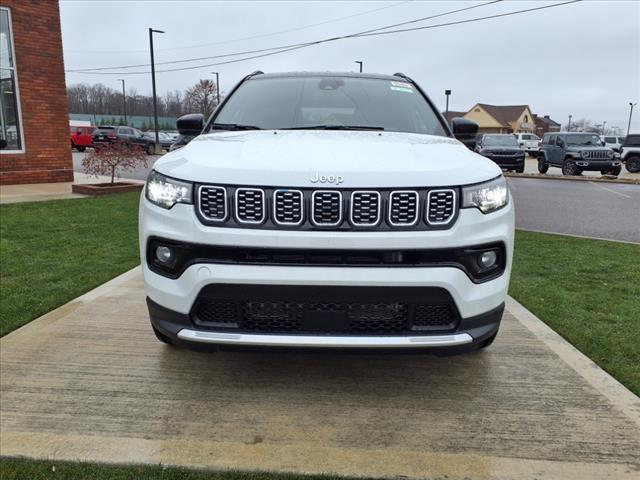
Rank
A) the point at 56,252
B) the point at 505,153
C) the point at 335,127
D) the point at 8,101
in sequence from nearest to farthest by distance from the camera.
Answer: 1. the point at 335,127
2. the point at 56,252
3. the point at 8,101
4. the point at 505,153

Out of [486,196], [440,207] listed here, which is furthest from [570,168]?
[440,207]

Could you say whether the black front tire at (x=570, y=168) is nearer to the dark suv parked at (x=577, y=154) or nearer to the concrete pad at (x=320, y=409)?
the dark suv parked at (x=577, y=154)

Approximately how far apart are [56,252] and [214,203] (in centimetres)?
428

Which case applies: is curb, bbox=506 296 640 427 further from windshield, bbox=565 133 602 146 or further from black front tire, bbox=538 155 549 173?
black front tire, bbox=538 155 549 173

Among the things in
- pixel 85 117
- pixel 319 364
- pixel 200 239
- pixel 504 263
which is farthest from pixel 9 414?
pixel 85 117

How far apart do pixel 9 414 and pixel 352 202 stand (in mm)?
1999

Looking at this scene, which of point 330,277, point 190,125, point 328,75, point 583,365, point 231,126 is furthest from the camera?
point 328,75

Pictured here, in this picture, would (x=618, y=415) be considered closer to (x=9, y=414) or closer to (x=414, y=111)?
(x=414, y=111)

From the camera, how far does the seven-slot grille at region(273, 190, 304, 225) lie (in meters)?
2.35

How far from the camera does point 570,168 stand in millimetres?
21641

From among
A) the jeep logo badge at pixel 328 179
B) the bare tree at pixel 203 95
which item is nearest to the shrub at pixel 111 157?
the jeep logo badge at pixel 328 179

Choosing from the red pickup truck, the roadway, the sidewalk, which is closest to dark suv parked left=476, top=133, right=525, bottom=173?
the roadway

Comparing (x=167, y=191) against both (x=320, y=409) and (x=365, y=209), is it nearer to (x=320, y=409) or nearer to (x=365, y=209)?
(x=365, y=209)

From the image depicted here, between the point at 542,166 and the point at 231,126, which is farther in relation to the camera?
the point at 542,166
